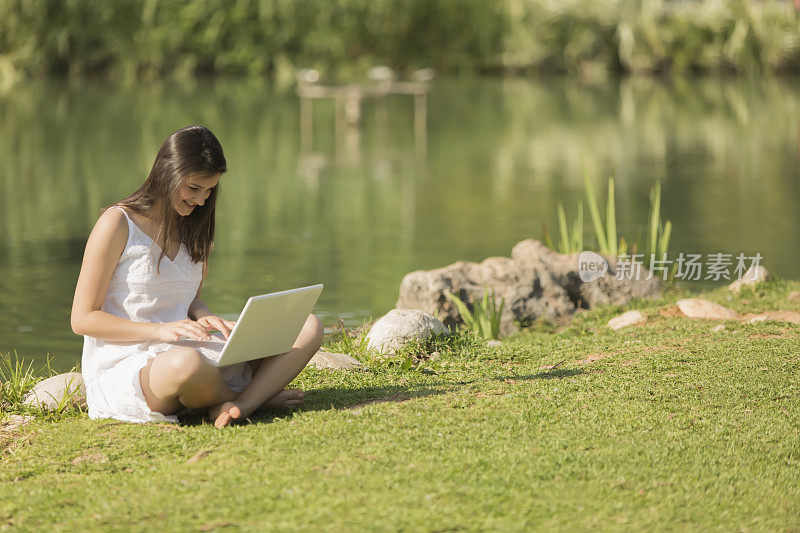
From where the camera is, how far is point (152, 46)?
959 inches

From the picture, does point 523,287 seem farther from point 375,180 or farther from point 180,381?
point 375,180

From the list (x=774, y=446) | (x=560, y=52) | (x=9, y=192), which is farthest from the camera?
(x=560, y=52)

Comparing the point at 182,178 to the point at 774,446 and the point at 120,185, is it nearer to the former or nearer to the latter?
the point at 774,446

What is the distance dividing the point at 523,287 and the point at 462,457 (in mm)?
2716

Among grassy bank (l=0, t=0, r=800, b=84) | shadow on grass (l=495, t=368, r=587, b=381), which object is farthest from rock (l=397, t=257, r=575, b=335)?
grassy bank (l=0, t=0, r=800, b=84)

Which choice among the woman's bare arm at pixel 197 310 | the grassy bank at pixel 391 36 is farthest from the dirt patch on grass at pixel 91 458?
the grassy bank at pixel 391 36

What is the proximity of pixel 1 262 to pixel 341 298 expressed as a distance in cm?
258

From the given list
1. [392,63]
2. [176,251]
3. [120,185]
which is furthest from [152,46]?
[176,251]

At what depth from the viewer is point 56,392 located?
156 inches

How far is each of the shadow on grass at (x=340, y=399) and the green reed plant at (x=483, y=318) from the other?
4.08 feet

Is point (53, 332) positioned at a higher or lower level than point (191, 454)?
lower

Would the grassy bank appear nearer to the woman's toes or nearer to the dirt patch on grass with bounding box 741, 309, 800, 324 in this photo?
the dirt patch on grass with bounding box 741, 309, 800, 324

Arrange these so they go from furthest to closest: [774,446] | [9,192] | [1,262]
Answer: [9,192] → [1,262] → [774,446]

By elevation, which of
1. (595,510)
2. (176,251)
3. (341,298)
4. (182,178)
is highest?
(182,178)
